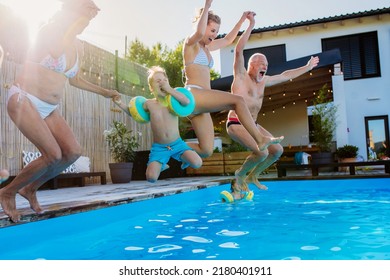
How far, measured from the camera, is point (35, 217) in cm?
338

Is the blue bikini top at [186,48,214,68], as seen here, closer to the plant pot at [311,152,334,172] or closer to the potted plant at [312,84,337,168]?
the plant pot at [311,152,334,172]

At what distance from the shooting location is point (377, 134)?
46.3 ft

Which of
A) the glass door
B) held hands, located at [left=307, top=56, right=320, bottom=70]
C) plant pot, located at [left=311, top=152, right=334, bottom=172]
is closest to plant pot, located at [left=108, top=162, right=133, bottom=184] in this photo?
plant pot, located at [left=311, top=152, right=334, bottom=172]

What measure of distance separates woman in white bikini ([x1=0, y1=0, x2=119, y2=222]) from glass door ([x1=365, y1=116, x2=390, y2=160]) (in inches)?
495

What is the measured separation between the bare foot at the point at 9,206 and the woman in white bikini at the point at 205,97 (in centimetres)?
171

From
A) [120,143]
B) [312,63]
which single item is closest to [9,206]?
[312,63]

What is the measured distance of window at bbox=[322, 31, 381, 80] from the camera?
14.4 m

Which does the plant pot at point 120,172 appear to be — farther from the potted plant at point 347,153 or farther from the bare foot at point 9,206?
the bare foot at point 9,206

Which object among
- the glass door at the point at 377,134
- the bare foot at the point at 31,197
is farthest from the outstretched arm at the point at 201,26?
the glass door at the point at 377,134

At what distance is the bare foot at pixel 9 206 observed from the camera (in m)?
3.19

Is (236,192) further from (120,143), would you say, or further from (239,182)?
(120,143)

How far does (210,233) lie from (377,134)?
39.7 ft

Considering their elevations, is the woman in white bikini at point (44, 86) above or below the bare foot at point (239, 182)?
above
